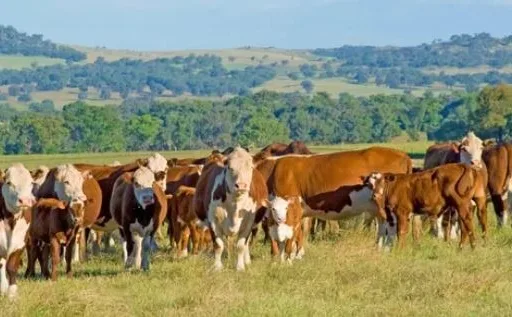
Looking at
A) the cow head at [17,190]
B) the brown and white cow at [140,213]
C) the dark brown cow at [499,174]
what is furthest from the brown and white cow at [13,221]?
the dark brown cow at [499,174]

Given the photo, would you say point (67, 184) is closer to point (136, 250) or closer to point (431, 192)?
point (136, 250)

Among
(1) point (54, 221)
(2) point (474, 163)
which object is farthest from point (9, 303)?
(2) point (474, 163)

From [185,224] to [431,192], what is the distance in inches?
146

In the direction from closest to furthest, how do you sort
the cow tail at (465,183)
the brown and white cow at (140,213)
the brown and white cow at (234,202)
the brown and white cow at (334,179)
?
the brown and white cow at (234,202)
the brown and white cow at (140,213)
the cow tail at (465,183)
the brown and white cow at (334,179)

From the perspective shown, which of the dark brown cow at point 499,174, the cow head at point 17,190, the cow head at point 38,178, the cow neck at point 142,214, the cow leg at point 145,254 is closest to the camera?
the cow head at point 17,190

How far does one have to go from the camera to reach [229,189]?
14711 mm

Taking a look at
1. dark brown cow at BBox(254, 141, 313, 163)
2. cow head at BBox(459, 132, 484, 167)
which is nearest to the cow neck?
cow head at BBox(459, 132, 484, 167)

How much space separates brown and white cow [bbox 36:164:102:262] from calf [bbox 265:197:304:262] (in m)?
2.49

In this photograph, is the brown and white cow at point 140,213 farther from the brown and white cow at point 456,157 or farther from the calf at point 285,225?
the brown and white cow at point 456,157

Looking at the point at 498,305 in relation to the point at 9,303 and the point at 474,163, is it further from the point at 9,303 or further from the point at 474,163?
the point at 474,163

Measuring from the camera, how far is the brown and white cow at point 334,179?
1764cm

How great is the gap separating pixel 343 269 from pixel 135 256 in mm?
3303

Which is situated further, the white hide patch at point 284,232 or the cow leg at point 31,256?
the white hide patch at point 284,232

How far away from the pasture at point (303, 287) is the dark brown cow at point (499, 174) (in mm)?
4350
